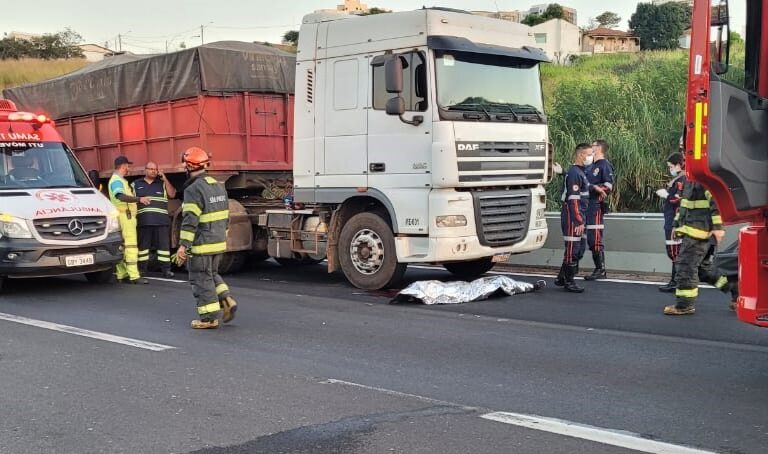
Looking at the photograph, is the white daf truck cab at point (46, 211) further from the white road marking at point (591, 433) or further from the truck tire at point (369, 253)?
the white road marking at point (591, 433)

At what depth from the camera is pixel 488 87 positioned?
9305 millimetres

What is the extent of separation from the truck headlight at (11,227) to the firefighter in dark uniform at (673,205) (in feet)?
24.7

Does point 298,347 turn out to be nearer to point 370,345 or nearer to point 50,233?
point 370,345

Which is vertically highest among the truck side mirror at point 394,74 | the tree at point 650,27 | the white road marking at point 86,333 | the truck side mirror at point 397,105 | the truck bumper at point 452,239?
the tree at point 650,27

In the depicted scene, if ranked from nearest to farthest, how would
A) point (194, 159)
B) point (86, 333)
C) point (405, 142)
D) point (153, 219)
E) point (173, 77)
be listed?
point (86, 333) → point (194, 159) → point (405, 142) → point (153, 219) → point (173, 77)

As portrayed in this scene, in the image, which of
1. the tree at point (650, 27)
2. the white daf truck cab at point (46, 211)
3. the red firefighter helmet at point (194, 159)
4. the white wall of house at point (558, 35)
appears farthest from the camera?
the white wall of house at point (558, 35)

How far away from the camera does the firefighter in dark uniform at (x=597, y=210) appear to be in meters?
10.5

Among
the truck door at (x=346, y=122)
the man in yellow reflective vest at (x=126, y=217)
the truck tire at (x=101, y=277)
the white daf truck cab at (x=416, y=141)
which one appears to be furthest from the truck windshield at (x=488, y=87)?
the truck tire at (x=101, y=277)

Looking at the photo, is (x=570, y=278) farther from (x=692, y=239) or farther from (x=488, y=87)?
(x=488, y=87)

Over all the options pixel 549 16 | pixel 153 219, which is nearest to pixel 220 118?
pixel 153 219

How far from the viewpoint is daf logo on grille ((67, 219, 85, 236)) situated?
960 centimetres

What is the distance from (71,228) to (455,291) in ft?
15.3

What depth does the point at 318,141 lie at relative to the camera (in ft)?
32.5

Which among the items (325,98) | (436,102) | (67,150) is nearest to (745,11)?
(436,102)
